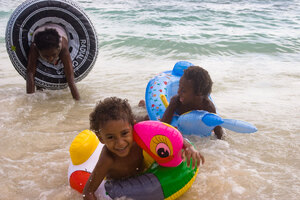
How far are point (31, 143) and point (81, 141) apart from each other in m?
1.02

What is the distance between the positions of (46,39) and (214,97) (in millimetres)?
2623

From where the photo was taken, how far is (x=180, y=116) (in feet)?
10.8

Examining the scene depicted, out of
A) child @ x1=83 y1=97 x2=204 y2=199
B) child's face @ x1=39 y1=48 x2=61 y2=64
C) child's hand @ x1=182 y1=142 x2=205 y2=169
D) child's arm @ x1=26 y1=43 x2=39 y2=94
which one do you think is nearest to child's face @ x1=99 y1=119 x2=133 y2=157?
child @ x1=83 y1=97 x2=204 y2=199

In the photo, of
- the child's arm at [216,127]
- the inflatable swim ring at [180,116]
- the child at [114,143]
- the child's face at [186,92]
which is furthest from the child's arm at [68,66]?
the child at [114,143]

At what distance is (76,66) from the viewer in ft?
15.9

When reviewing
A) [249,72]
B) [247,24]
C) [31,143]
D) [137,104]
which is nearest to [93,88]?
[137,104]

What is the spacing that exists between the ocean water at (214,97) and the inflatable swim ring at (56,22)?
0.36m

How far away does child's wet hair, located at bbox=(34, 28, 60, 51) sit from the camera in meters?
4.22

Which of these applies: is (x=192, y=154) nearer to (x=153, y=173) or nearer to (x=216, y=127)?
(x=153, y=173)

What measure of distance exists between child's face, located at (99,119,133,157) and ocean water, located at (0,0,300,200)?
582mm

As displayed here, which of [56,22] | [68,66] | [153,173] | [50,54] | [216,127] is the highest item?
[56,22]

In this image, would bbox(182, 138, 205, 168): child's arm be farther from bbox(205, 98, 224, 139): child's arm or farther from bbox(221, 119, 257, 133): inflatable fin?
bbox(205, 98, 224, 139): child's arm

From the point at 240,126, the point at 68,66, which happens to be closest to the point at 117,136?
the point at 240,126

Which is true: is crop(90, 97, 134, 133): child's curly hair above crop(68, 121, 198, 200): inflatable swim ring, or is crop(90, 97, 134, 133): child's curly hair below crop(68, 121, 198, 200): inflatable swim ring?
above
